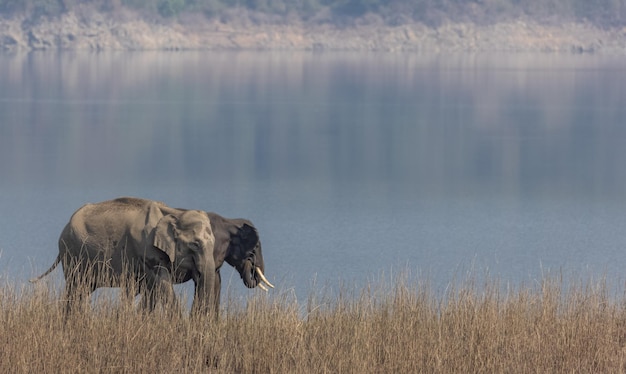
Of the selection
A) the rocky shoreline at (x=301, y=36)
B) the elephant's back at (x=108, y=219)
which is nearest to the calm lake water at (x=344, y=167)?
the elephant's back at (x=108, y=219)

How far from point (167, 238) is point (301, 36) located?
118m

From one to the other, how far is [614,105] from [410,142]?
2340cm

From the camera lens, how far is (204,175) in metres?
35.0

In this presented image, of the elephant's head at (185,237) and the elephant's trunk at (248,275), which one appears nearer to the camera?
the elephant's head at (185,237)

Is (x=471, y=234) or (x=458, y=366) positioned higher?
(x=458, y=366)

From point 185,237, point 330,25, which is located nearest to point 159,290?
point 185,237

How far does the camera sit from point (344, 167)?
38.1 m

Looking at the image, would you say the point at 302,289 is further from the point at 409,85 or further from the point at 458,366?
the point at 409,85

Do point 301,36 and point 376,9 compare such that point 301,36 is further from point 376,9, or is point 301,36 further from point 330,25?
point 376,9

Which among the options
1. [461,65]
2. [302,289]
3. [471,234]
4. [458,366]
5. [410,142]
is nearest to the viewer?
[458,366]

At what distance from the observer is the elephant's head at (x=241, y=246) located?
8.72 metres

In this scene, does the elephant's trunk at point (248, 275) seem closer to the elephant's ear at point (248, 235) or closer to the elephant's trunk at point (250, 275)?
the elephant's trunk at point (250, 275)

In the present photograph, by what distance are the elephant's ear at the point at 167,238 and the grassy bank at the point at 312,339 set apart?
1.46 feet

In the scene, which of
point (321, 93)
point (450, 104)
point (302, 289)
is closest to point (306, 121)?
point (450, 104)
